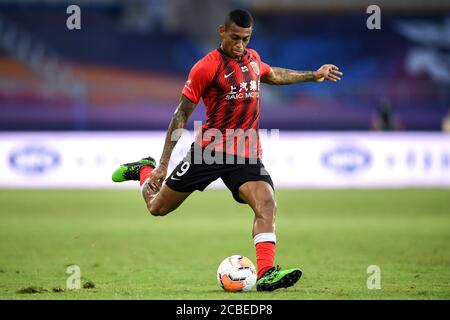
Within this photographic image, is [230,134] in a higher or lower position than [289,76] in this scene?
lower

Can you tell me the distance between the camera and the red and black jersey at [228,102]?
791 cm

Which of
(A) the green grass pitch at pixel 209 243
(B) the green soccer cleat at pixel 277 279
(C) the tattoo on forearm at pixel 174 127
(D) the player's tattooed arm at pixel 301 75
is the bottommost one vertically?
(B) the green soccer cleat at pixel 277 279

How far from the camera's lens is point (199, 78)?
25.7 feet

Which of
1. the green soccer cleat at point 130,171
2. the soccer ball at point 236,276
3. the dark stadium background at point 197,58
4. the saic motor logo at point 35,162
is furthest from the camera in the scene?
the dark stadium background at point 197,58

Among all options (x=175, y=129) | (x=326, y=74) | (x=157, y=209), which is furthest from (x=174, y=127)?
(x=326, y=74)

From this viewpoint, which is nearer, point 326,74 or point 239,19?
point 239,19

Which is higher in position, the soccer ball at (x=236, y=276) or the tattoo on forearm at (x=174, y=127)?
the tattoo on forearm at (x=174, y=127)

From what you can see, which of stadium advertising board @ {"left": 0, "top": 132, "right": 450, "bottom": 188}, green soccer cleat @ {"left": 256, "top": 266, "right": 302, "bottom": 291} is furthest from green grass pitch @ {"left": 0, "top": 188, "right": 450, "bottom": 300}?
stadium advertising board @ {"left": 0, "top": 132, "right": 450, "bottom": 188}

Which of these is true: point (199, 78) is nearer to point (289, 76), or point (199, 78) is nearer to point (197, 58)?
point (289, 76)

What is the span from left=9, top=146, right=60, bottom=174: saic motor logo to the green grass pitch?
Result: 0.87m

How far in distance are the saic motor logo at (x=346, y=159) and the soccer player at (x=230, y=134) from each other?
37.6ft

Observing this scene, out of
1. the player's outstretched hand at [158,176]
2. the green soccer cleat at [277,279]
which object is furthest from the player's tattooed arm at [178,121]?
the green soccer cleat at [277,279]

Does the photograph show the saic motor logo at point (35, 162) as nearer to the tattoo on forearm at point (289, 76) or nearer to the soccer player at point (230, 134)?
the tattoo on forearm at point (289, 76)

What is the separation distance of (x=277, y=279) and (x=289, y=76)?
2199mm
